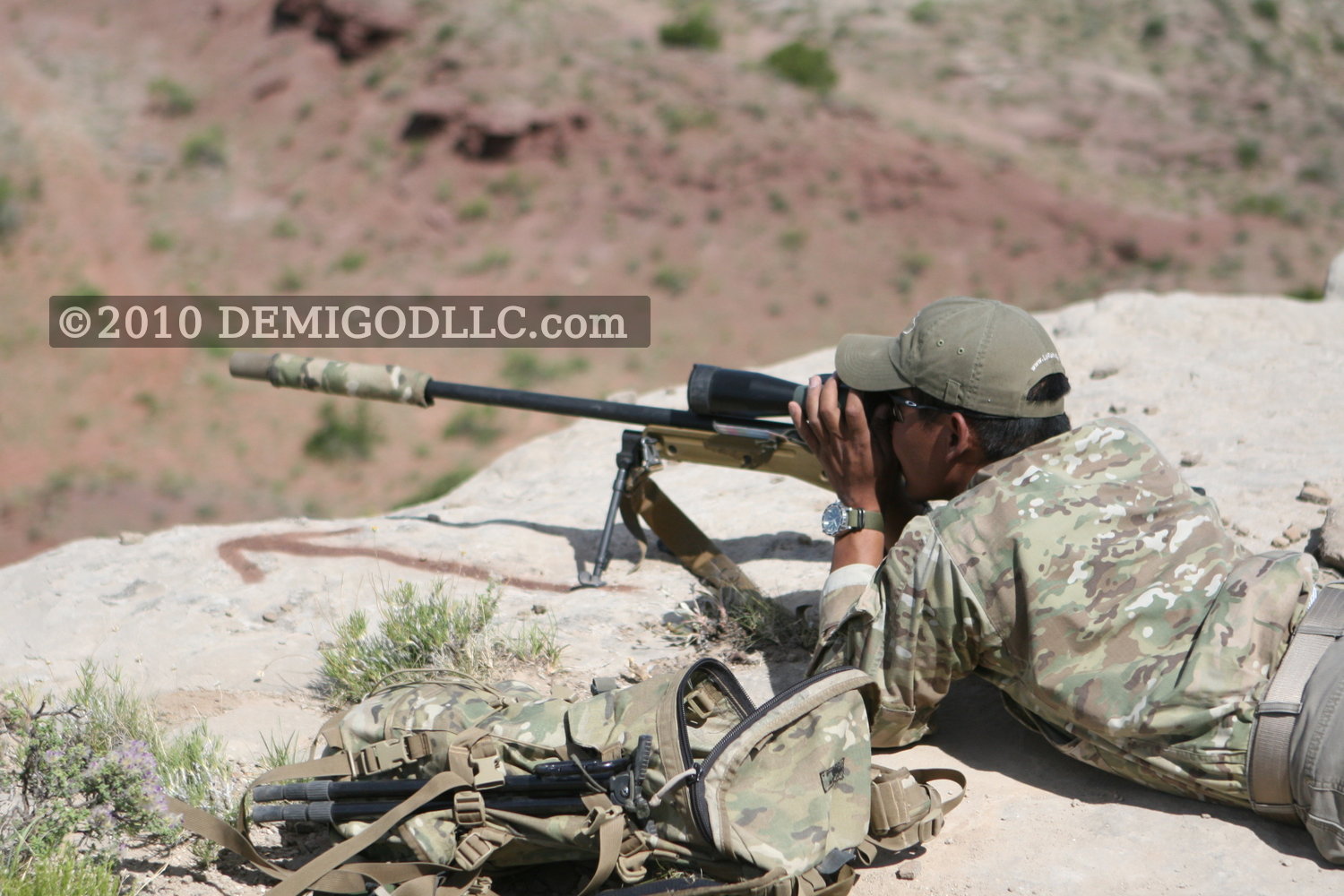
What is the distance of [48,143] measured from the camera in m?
21.1

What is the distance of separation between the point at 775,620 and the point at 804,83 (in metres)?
20.3

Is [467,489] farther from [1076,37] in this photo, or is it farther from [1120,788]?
[1076,37]

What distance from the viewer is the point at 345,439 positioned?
49.3 feet

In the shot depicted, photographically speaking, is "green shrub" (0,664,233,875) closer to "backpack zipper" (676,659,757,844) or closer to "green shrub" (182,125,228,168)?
"backpack zipper" (676,659,757,844)

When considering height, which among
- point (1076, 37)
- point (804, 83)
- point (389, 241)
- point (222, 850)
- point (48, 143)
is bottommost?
point (222, 850)

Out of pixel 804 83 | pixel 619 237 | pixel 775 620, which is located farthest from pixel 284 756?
pixel 804 83

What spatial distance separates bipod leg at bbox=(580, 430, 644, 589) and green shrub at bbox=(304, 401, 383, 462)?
11.4 meters

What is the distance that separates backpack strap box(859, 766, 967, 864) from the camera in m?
2.53

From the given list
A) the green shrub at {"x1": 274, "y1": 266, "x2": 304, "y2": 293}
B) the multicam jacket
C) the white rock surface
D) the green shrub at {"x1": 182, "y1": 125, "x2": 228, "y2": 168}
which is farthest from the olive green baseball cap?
the green shrub at {"x1": 182, "y1": 125, "x2": 228, "y2": 168}

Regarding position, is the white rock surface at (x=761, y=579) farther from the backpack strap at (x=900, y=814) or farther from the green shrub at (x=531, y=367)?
the green shrub at (x=531, y=367)

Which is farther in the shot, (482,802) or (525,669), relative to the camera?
(525,669)

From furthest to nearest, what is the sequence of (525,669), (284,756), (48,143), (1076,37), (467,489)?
(1076,37) → (48,143) → (467,489) → (525,669) → (284,756)

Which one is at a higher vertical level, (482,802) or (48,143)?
(48,143)

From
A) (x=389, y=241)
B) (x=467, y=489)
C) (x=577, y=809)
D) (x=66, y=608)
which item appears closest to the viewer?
(x=577, y=809)
